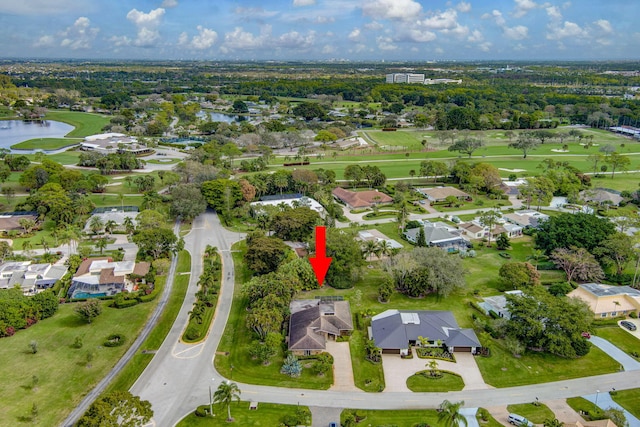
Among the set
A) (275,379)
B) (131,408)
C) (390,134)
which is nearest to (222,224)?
(275,379)

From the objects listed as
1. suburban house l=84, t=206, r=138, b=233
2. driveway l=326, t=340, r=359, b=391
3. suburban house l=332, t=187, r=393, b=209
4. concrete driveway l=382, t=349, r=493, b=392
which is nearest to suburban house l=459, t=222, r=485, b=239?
suburban house l=332, t=187, r=393, b=209

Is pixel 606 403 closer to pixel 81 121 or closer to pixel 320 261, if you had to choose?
pixel 320 261

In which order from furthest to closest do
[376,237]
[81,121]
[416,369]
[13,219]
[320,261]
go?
[81,121] → [13,219] → [376,237] → [320,261] → [416,369]

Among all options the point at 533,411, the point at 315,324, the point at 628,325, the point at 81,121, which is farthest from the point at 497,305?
the point at 81,121

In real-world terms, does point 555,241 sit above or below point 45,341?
above

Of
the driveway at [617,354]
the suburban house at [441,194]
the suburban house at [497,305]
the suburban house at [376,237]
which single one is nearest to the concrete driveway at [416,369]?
the suburban house at [497,305]

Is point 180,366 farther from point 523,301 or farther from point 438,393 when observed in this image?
point 523,301

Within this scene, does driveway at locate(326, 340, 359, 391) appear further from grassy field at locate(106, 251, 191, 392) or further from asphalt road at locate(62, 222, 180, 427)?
asphalt road at locate(62, 222, 180, 427)
